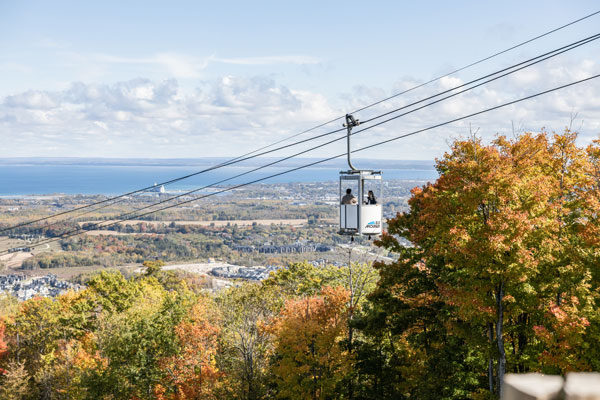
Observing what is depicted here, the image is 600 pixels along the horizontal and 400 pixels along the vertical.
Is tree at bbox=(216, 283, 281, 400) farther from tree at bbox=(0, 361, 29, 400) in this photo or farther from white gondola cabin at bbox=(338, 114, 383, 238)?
white gondola cabin at bbox=(338, 114, 383, 238)

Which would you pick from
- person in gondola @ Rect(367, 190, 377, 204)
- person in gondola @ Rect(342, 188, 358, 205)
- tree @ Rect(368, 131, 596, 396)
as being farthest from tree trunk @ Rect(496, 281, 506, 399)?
person in gondola @ Rect(342, 188, 358, 205)

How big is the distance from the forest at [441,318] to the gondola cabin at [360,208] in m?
6.11

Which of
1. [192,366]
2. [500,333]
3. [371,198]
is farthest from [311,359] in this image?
[371,198]

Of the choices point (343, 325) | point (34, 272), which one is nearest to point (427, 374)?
point (343, 325)

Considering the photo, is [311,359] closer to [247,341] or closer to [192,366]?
[247,341]

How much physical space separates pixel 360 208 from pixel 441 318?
10128mm

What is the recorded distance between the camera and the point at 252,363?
2700 centimetres

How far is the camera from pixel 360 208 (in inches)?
435

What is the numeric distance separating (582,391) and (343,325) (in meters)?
24.2

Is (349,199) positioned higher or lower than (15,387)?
higher

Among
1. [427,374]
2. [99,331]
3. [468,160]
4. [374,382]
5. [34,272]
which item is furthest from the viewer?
[34,272]

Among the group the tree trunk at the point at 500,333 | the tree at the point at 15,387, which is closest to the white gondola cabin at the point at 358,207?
the tree trunk at the point at 500,333

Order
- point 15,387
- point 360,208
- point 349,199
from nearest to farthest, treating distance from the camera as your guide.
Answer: point 360,208 < point 349,199 < point 15,387

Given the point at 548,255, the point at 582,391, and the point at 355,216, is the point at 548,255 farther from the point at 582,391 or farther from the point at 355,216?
the point at 582,391
